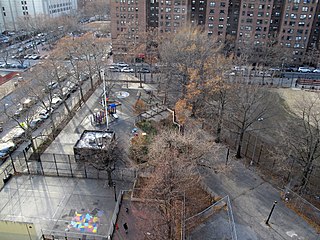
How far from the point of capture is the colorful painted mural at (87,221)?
86.1ft

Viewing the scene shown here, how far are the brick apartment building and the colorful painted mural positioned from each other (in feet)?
179

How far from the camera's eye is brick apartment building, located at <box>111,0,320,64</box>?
2911 inches

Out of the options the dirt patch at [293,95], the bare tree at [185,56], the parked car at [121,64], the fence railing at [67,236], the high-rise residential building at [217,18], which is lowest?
the fence railing at [67,236]

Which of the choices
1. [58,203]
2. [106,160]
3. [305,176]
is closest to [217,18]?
[305,176]

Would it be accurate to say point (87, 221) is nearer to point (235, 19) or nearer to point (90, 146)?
point (90, 146)

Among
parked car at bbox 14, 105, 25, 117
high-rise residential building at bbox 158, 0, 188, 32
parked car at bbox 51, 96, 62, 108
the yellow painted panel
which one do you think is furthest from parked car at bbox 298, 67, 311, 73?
the yellow painted panel

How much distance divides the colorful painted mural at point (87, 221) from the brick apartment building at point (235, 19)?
54514 millimetres

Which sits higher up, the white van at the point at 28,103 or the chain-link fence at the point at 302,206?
the white van at the point at 28,103

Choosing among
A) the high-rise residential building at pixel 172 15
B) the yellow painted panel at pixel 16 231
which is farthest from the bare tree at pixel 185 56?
the yellow painted panel at pixel 16 231

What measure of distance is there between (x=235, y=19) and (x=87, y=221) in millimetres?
69582

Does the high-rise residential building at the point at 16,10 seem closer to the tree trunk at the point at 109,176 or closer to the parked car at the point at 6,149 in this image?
the parked car at the point at 6,149

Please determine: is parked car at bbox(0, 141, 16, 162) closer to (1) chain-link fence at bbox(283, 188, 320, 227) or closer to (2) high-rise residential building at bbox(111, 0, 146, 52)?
(1) chain-link fence at bbox(283, 188, 320, 227)

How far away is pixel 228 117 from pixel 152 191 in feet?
62.7

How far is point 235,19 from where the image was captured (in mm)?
77688
